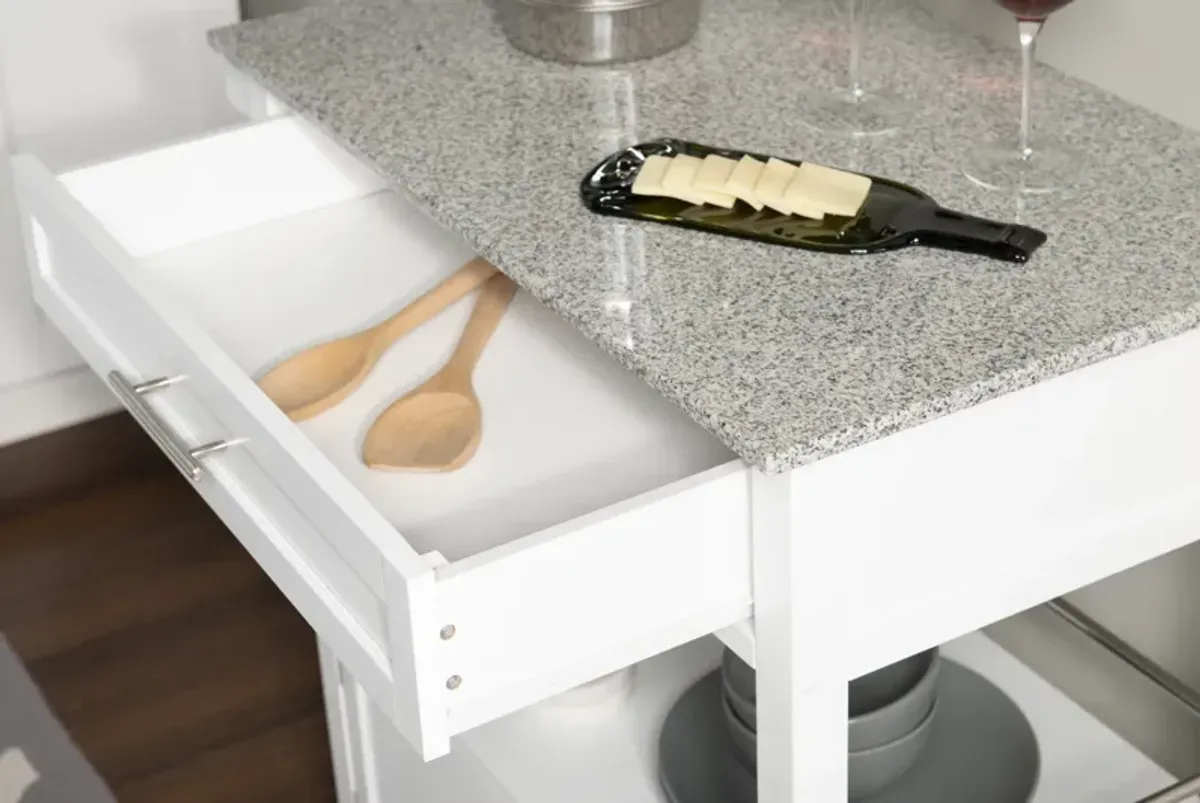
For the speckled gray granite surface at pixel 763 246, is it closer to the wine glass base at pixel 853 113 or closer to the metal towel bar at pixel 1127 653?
the wine glass base at pixel 853 113

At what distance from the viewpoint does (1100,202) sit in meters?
1.17

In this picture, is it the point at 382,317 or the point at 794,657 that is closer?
the point at 794,657

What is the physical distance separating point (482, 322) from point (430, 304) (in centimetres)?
5

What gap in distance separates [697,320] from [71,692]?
130 cm

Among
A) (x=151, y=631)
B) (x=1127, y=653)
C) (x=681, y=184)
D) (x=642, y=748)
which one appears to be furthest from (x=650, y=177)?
(x=151, y=631)

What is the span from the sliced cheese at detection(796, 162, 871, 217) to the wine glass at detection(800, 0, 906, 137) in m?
0.10

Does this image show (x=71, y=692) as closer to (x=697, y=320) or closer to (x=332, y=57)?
(x=332, y=57)

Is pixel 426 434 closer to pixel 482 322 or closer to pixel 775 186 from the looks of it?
pixel 482 322

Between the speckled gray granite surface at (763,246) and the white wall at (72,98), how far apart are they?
3.06 feet

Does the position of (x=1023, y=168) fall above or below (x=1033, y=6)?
below

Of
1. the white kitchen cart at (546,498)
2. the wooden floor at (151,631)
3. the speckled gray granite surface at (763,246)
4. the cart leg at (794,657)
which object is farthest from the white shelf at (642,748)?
the wooden floor at (151,631)

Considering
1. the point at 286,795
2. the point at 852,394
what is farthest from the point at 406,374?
the point at 286,795

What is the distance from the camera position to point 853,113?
1300mm

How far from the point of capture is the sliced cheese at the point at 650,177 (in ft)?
3.88
